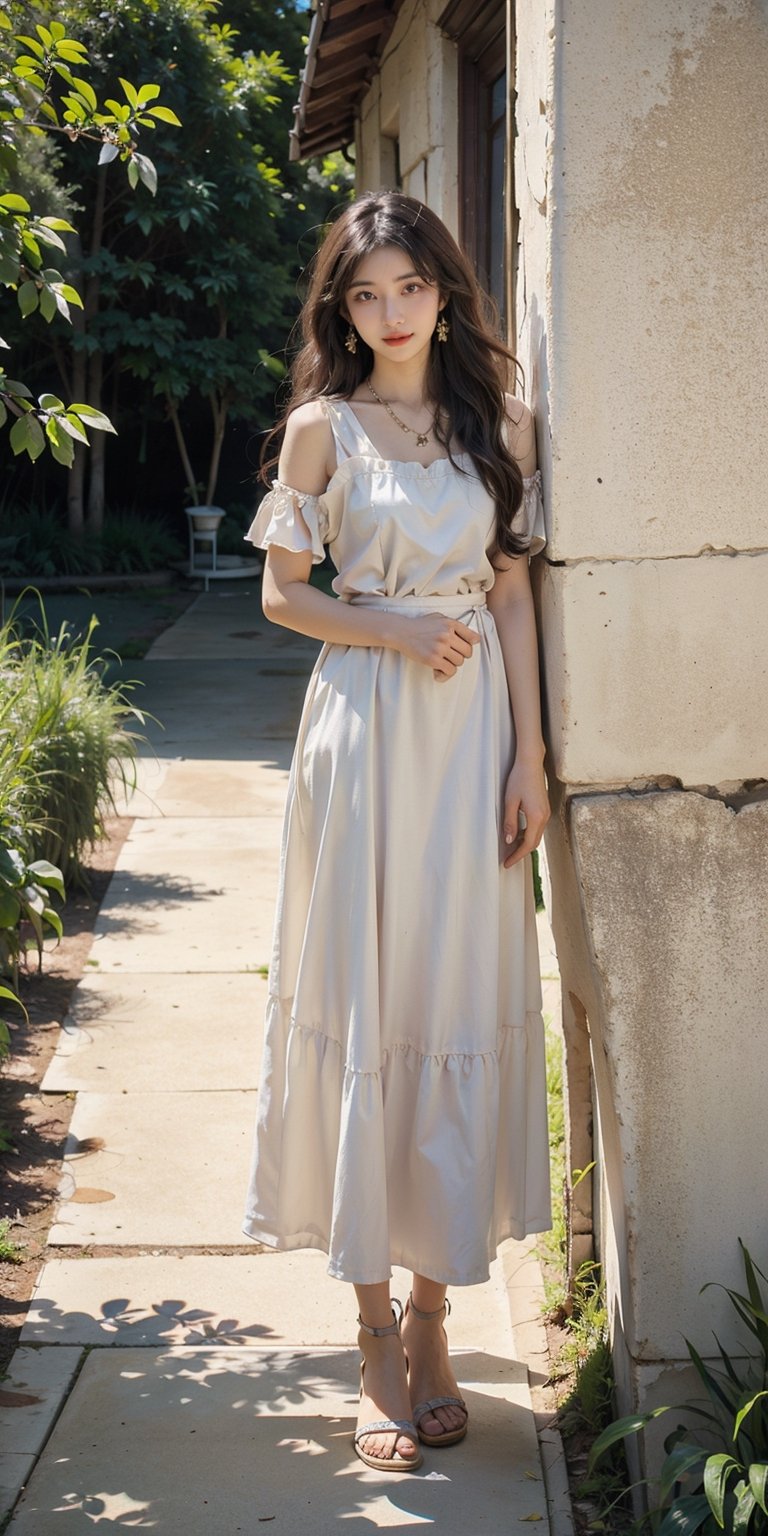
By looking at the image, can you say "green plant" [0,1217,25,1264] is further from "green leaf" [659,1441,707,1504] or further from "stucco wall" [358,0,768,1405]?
"green leaf" [659,1441,707,1504]

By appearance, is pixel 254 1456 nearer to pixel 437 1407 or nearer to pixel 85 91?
pixel 437 1407

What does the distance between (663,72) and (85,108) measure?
1.07m

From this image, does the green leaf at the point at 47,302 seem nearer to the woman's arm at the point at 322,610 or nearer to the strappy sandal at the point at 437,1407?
the woman's arm at the point at 322,610

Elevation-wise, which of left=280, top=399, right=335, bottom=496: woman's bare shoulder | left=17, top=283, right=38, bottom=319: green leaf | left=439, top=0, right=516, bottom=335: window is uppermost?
left=439, top=0, right=516, bottom=335: window

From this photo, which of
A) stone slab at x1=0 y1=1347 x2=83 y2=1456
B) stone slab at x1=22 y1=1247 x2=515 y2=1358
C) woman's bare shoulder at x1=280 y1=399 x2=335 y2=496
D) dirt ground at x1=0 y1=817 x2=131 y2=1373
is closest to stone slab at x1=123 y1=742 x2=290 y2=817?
dirt ground at x1=0 y1=817 x2=131 y2=1373

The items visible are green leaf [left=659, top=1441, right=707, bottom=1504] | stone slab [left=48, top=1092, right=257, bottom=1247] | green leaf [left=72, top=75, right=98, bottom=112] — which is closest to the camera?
green leaf [left=659, top=1441, right=707, bottom=1504]

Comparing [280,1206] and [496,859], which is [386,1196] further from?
[496,859]

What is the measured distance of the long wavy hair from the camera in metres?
2.36

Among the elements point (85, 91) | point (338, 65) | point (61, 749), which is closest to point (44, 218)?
point (85, 91)

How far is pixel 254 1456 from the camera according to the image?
246 centimetres

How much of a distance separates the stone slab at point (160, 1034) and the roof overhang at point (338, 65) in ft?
12.4

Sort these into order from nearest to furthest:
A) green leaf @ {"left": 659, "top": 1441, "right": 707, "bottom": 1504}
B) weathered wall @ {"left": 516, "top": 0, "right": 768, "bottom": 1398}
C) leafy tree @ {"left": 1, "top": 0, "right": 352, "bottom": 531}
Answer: green leaf @ {"left": 659, "top": 1441, "right": 707, "bottom": 1504} → weathered wall @ {"left": 516, "top": 0, "right": 768, "bottom": 1398} → leafy tree @ {"left": 1, "top": 0, "right": 352, "bottom": 531}

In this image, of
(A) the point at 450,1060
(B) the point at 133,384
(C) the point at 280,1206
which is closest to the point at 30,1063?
(C) the point at 280,1206

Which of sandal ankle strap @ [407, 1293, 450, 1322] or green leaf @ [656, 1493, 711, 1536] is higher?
sandal ankle strap @ [407, 1293, 450, 1322]
